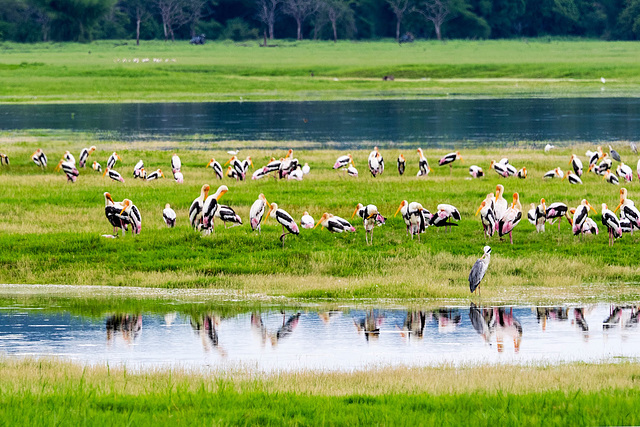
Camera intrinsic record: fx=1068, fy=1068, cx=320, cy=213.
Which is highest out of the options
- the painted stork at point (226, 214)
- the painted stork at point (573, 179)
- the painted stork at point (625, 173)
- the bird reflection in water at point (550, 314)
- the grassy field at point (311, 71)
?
the grassy field at point (311, 71)

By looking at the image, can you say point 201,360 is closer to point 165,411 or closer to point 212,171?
point 165,411

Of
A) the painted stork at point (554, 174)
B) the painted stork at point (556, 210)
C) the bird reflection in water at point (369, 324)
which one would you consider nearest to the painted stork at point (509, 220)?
the painted stork at point (556, 210)

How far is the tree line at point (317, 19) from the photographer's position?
143000mm

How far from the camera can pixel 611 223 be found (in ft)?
66.3

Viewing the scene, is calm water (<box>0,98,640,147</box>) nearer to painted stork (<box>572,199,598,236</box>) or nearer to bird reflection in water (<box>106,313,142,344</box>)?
painted stork (<box>572,199,598,236</box>)

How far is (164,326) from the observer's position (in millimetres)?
15359

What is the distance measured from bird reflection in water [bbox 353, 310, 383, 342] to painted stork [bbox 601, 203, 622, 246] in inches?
244

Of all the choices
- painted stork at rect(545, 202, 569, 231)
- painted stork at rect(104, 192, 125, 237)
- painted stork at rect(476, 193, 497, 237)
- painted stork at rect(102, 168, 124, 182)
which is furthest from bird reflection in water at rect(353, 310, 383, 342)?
painted stork at rect(102, 168, 124, 182)

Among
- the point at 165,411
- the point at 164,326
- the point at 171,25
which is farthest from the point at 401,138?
the point at 171,25

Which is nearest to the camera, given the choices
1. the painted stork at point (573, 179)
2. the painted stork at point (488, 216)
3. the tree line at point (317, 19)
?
the painted stork at point (488, 216)

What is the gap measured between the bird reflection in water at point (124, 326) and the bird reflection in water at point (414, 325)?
3.72 meters

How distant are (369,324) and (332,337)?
105cm

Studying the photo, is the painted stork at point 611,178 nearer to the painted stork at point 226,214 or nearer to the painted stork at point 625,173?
the painted stork at point 625,173

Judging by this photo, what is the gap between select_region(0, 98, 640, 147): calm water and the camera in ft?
159
